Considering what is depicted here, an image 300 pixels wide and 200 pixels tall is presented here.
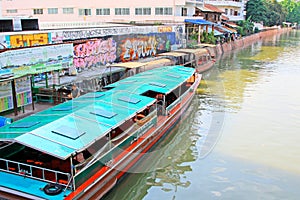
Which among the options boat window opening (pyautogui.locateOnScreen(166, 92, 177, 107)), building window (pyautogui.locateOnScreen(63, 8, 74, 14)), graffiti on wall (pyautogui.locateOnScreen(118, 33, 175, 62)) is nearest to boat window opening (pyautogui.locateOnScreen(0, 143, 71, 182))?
boat window opening (pyautogui.locateOnScreen(166, 92, 177, 107))

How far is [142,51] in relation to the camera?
80.5ft

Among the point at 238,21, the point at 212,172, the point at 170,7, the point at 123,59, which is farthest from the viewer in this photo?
the point at 238,21

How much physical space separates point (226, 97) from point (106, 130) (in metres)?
11.6

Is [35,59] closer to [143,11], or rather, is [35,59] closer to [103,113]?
[103,113]

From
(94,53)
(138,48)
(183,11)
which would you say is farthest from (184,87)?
(183,11)

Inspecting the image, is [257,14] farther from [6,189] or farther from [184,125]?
[6,189]

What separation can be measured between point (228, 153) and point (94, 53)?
1052 centimetres

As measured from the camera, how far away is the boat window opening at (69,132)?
24.4 feet

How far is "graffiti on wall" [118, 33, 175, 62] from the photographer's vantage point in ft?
72.1

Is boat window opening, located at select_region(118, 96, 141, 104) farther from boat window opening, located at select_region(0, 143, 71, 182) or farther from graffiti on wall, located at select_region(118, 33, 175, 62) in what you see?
graffiti on wall, located at select_region(118, 33, 175, 62)

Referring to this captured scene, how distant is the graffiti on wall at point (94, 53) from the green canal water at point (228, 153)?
19.7ft

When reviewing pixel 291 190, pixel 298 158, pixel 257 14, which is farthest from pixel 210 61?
pixel 257 14

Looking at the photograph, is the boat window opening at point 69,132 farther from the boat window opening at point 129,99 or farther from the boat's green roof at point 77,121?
the boat window opening at point 129,99

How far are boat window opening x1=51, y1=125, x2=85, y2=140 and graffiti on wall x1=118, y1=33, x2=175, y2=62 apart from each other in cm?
1420
